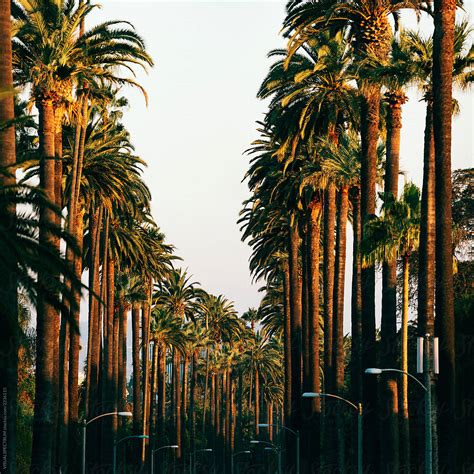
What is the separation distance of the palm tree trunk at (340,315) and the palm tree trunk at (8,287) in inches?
979

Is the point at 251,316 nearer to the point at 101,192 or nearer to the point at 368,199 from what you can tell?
the point at 101,192

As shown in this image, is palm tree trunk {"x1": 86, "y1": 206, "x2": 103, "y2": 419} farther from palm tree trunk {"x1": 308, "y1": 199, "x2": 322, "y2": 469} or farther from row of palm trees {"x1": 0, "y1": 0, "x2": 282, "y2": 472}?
palm tree trunk {"x1": 308, "y1": 199, "x2": 322, "y2": 469}

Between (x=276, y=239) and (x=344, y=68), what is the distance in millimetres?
24697

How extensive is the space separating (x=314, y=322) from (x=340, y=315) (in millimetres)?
6646

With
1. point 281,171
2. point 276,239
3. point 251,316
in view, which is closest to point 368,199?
point 281,171

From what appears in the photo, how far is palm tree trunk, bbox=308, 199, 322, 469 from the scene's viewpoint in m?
63.7

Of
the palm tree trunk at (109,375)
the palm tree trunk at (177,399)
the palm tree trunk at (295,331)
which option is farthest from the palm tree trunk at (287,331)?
the palm tree trunk at (177,399)

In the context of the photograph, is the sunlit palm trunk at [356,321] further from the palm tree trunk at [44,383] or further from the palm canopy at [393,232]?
the palm tree trunk at [44,383]

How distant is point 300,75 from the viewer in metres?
54.5

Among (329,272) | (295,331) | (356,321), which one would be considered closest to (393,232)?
(356,321)

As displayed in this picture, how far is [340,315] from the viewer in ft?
193

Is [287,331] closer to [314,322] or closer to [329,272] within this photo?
[314,322]

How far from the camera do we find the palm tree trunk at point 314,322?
63688 mm

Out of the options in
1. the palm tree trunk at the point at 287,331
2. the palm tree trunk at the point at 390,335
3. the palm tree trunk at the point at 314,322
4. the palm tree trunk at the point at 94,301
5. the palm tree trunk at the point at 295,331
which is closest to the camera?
the palm tree trunk at the point at 390,335
